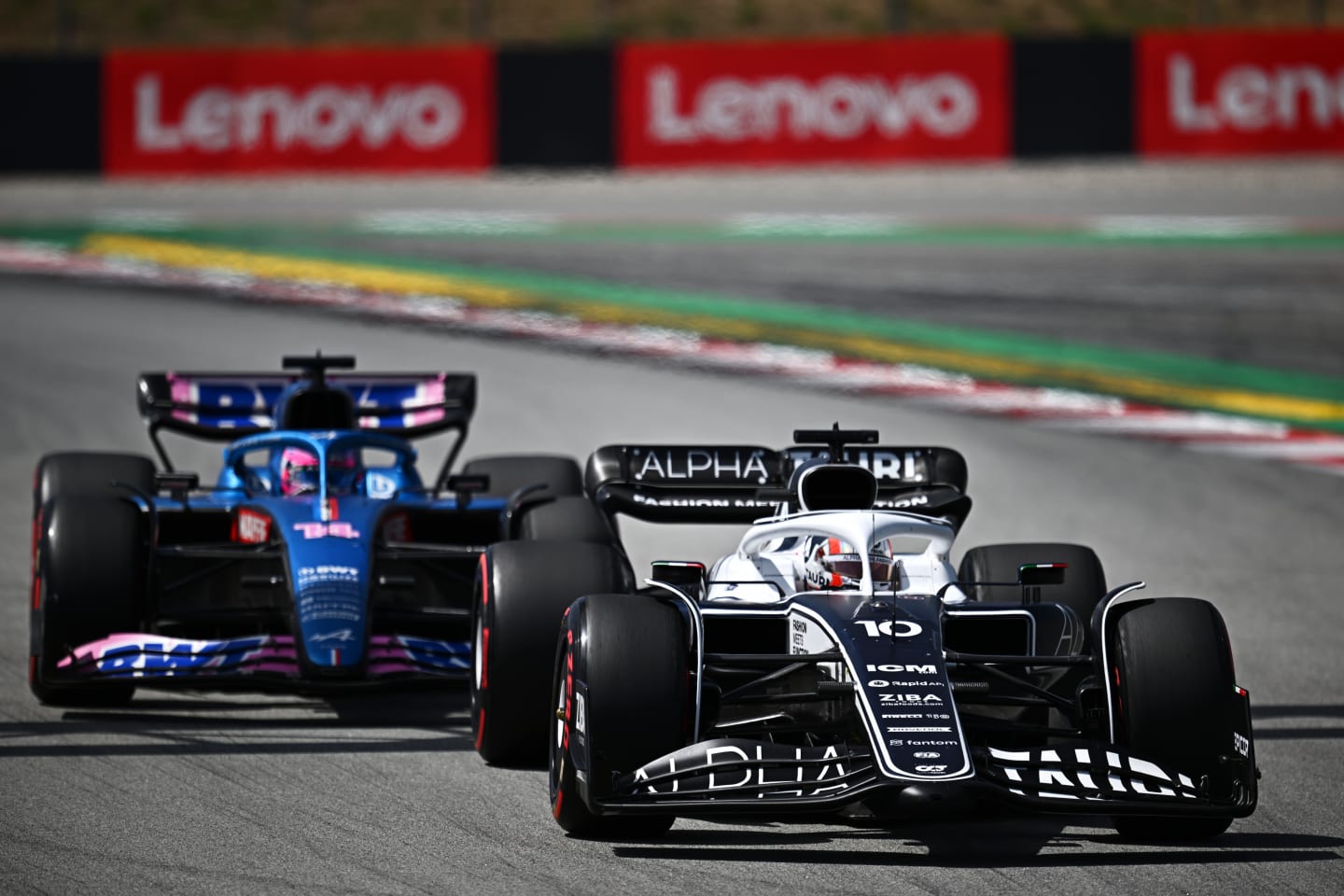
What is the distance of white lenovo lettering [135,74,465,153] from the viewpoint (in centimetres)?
2792

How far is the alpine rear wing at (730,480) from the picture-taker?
10.3 m

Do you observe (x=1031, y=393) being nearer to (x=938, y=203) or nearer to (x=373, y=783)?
(x=938, y=203)

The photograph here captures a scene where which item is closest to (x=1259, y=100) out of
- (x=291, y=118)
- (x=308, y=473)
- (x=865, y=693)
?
(x=291, y=118)

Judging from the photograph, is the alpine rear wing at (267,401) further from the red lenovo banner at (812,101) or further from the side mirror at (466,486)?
the red lenovo banner at (812,101)

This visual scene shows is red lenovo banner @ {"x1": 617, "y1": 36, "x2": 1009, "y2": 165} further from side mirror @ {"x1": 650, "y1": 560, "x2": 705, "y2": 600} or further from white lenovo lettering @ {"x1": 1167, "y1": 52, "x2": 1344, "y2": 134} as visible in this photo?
side mirror @ {"x1": 650, "y1": 560, "x2": 705, "y2": 600}

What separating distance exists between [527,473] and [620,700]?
5.13 meters

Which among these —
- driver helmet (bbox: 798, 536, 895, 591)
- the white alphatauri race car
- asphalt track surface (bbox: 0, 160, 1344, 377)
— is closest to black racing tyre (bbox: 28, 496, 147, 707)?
the white alphatauri race car

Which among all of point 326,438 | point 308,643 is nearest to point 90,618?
point 308,643

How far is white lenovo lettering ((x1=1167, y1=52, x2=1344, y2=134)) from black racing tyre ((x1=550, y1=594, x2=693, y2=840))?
70.2ft

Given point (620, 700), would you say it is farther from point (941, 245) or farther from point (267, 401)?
point (941, 245)

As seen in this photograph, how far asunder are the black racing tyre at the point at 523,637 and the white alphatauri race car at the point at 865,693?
0.10 feet

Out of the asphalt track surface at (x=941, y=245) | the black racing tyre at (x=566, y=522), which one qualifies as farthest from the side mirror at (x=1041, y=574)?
the asphalt track surface at (x=941, y=245)

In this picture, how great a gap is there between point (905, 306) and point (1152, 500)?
6.04 meters

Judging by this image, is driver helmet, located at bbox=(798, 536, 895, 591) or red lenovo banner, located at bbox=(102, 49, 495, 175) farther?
red lenovo banner, located at bbox=(102, 49, 495, 175)
